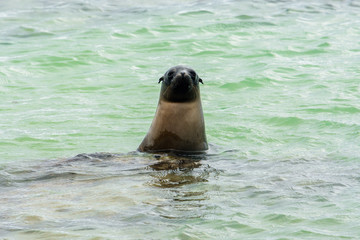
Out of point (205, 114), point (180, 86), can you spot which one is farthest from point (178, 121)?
point (205, 114)

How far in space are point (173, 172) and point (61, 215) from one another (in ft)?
5.08

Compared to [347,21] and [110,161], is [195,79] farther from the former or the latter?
[347,21]

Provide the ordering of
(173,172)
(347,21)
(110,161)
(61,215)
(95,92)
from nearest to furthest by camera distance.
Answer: (61,215), (173,172), (110,161), (95,92), (347,21)

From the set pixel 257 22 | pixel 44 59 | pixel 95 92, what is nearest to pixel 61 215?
pixel 95 92

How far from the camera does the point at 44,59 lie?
13648 mm

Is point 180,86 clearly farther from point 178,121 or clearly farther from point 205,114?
point 205,114

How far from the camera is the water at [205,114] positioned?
575cm

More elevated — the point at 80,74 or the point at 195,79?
the point at 195,79

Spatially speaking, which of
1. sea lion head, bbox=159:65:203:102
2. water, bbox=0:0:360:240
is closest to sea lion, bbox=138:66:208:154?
sea lion head, bbox=159:65:203:102

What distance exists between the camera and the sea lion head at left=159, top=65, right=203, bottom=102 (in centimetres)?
776

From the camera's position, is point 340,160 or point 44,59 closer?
point 340,160

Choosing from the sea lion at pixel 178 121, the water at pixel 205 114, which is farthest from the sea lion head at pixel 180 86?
the water at pixel 205 114

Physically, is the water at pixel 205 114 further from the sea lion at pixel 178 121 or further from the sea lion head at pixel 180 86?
the sea lion head at pixel 180 86

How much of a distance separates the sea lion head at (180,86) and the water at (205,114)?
2.20 feet
